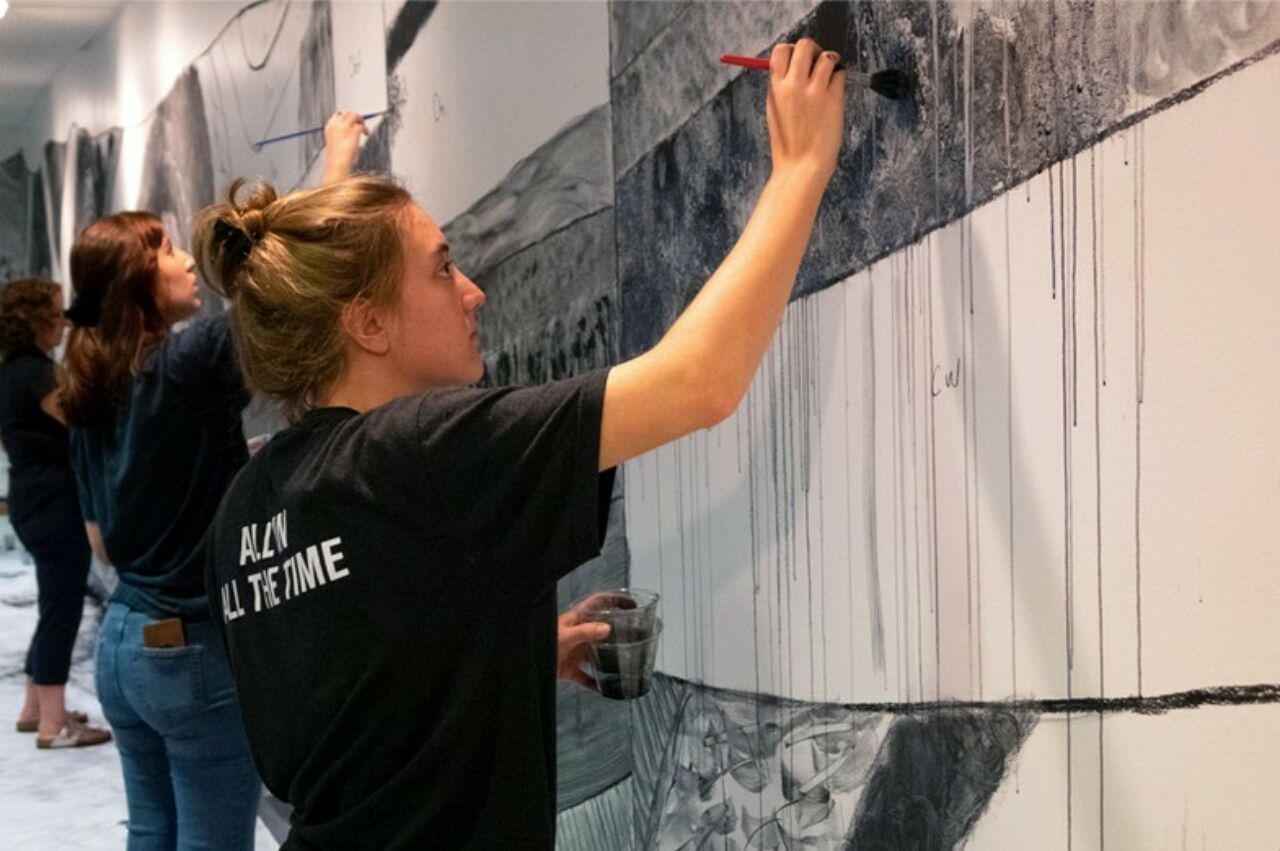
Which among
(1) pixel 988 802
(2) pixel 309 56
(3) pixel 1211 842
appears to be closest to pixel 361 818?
(1) pixel 988 802

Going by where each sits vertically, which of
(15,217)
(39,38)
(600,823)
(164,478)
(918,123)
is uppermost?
(39,38)

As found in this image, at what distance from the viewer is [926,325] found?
146 cm

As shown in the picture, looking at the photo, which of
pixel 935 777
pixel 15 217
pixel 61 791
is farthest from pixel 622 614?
pixel 15 217

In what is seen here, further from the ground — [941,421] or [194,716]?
[941,421]

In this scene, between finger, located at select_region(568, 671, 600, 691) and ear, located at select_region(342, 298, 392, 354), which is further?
finger, located at select_region(568, 671, 600, 691)

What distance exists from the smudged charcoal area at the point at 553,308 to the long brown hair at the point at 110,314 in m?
0.57

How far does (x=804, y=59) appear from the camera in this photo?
1.42 metres

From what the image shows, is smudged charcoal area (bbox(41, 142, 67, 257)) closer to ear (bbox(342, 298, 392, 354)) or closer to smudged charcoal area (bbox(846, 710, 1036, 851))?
ear (bbox(342, 298, 392, 354))

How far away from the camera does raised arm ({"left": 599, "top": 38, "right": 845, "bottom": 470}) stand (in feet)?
3.79

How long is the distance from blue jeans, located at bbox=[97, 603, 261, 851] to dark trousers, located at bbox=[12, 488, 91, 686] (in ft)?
7.73

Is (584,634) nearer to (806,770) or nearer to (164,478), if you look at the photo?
(806,770)

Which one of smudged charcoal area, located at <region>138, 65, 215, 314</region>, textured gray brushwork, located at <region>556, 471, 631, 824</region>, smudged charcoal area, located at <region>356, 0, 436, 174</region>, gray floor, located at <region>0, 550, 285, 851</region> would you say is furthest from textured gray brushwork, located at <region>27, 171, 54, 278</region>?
textured gray brushwork, located at <region>556, 471, 631, 824</region>

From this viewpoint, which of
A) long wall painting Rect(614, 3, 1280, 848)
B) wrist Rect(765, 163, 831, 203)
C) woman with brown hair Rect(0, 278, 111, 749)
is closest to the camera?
long wall painting Rect(614, 3, 1280, 848)

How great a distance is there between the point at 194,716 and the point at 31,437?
2.42 m
